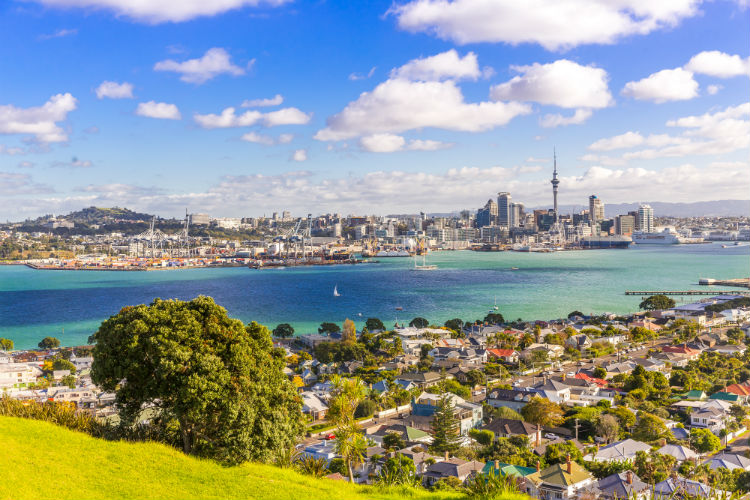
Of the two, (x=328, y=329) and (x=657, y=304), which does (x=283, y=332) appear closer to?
(x=328, y=329)

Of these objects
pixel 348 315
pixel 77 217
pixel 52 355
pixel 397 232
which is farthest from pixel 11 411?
pixel 77 217

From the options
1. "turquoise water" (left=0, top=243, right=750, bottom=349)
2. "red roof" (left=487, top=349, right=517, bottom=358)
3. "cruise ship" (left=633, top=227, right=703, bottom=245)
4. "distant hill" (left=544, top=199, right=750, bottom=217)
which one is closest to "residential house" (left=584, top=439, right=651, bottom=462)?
"red roof" (left=487, top=349, right=517, bottom=358)

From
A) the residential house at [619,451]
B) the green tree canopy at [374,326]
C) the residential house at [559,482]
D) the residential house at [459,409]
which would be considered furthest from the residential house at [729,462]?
the green tree canopy at [374,326]

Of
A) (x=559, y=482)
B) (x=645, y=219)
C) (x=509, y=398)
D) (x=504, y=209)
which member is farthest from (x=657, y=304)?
(x=504, y=209)

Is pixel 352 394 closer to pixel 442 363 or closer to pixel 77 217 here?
pixel 442 363

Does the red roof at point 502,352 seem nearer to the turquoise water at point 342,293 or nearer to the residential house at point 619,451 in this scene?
the residential house at point 619,451

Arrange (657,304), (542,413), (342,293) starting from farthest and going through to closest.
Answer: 1. (342,293)
2. (657,304)
3. (542,413)
